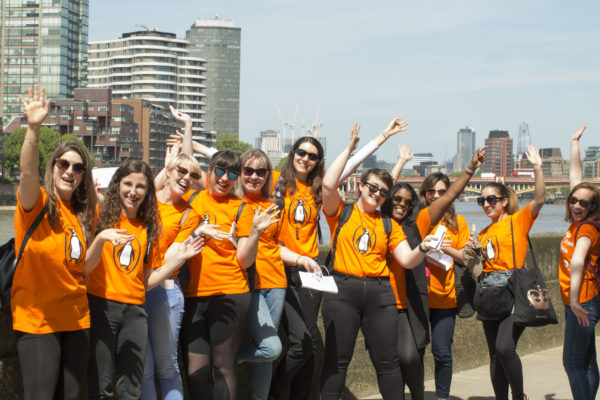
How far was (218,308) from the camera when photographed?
4.65 metres

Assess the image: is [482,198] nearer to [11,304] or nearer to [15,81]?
[11,304]

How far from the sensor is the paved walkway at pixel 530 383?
6.57m

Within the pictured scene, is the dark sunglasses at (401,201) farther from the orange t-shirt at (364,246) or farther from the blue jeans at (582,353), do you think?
the blue jeans at (582,353)

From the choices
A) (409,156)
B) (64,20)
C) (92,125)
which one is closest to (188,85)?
(64,20)

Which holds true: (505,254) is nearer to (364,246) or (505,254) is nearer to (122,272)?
(364,246)

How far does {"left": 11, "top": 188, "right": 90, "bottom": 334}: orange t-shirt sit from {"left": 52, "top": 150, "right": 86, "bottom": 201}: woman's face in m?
0.14

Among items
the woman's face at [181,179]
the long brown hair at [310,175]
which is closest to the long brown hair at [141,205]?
the woman's face at [181,179]

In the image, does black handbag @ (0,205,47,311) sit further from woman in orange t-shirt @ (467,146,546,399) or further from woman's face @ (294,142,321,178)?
woman in orange t-shirt @ (467,146,546,399)

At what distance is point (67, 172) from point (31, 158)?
0.89 feet

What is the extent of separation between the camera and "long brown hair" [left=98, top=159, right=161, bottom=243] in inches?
171

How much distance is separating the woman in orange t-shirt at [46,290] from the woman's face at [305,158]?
6.10ft

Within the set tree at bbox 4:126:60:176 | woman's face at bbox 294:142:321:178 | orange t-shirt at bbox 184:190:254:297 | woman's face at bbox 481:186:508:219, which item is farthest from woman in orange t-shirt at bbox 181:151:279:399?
tree at bbox 4:126:60:176

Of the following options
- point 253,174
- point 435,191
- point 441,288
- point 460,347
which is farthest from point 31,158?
point 460,347

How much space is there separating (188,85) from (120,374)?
7491 inches
